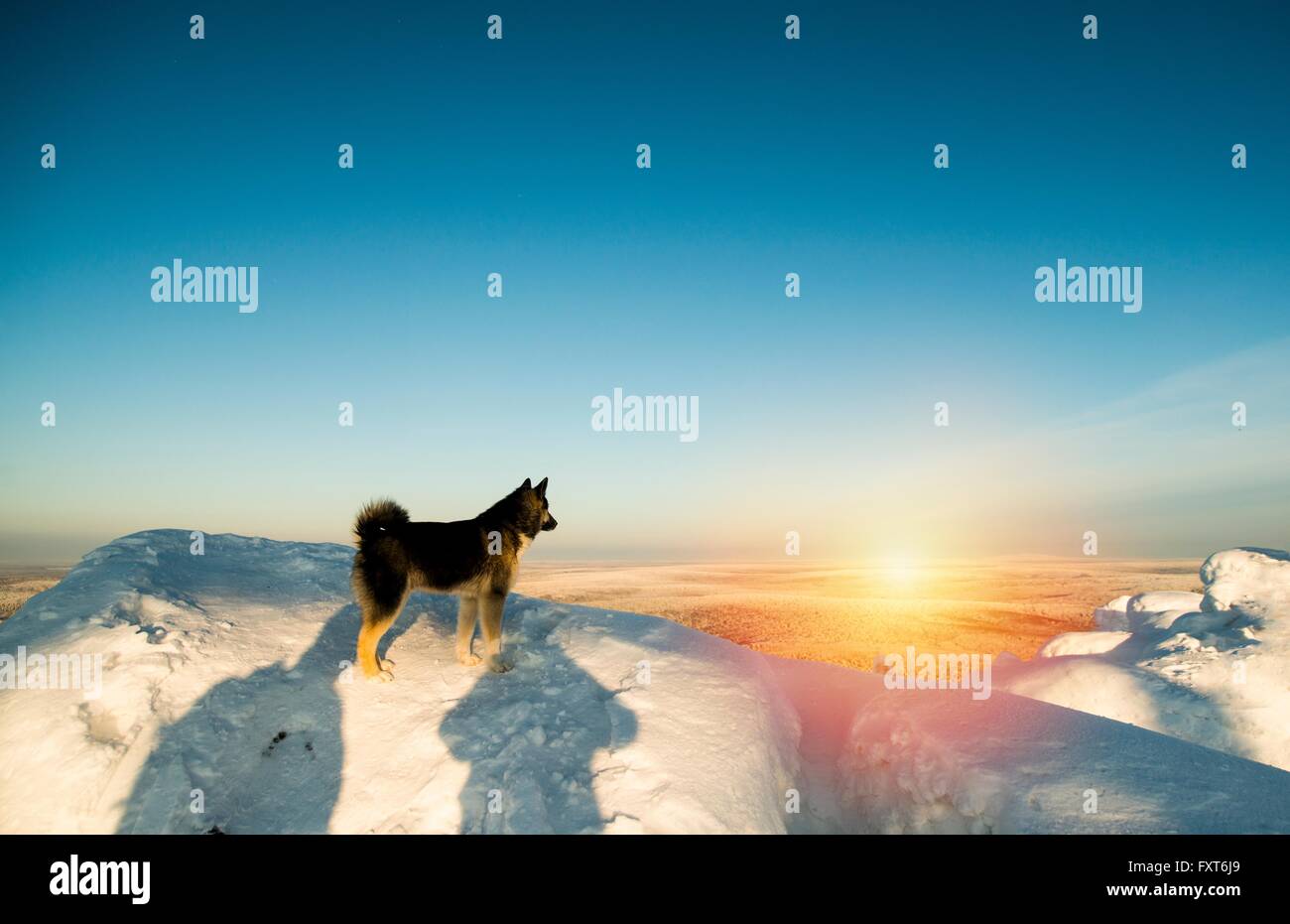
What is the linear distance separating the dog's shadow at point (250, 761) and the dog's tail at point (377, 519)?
1601mm

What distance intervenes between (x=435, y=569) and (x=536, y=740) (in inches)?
93.2

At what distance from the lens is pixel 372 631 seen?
673cm

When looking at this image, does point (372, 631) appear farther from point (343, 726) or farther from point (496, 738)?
point (496, 738)

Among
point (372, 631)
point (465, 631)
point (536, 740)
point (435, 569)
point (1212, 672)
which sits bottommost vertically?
point (1212, 672)

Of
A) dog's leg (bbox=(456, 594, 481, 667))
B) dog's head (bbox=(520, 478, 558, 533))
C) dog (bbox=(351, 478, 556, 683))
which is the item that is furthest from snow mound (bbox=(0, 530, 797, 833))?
dog's head (bbox=(520, 478, 558, 533))

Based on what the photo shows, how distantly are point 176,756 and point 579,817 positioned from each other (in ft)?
12.4

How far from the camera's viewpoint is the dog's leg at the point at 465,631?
7375 millimetres

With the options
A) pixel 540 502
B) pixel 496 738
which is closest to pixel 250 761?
pixel 496 738

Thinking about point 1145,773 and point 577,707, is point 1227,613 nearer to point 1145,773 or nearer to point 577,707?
point 1145,773

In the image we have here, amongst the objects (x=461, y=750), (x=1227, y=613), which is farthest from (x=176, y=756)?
(x=1227, y=613)

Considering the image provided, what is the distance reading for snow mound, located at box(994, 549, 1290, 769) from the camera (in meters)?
9.57

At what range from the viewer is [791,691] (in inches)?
357

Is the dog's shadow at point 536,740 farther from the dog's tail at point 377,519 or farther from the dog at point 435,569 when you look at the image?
the dog's tail at point 377,519

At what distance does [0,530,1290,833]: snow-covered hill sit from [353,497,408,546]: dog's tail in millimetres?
1601
